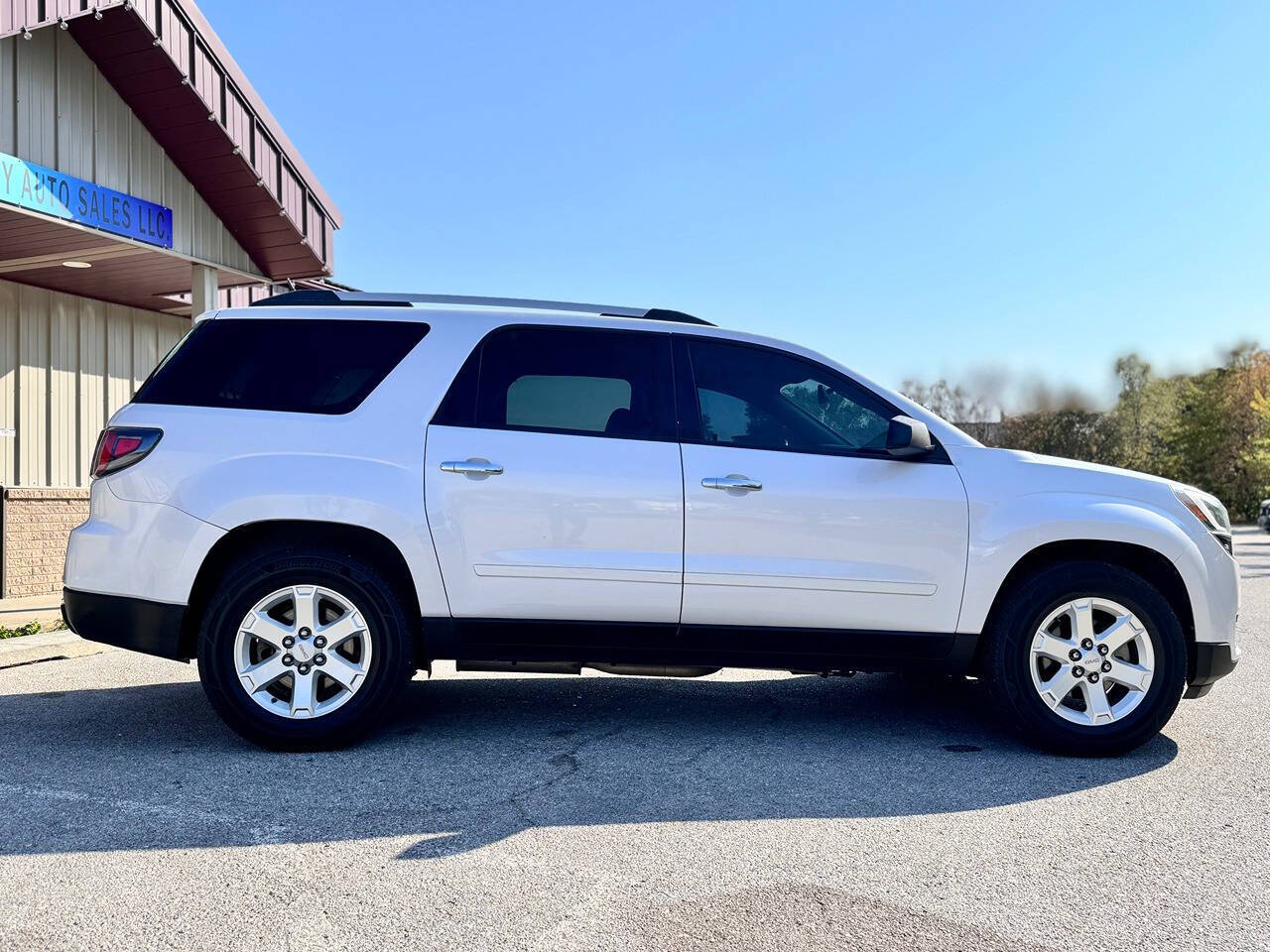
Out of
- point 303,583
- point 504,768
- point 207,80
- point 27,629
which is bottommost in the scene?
point 27,629

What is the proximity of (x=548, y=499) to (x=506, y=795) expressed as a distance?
4.26 feet

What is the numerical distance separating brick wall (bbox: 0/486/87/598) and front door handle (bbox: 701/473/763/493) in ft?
29.0

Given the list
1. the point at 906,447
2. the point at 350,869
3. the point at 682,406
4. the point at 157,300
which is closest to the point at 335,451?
the point at 682,406

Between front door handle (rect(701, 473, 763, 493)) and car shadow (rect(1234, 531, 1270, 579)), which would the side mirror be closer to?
front door handle (rect(701, 473, 763, 493))

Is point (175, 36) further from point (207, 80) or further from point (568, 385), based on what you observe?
point (568, 385)

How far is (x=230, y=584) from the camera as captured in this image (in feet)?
15.9

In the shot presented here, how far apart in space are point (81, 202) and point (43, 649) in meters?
4.57

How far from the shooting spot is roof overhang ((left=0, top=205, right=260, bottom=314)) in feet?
33.8

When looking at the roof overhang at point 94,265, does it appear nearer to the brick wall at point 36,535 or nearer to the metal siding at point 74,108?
the metal siding at point 74,108

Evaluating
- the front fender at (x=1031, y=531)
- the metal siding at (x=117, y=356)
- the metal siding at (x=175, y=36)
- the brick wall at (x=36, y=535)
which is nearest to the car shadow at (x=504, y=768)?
the front fender at (x=1031, y=531)

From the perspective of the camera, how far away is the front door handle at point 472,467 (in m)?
4.93

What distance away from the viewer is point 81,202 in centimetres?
1019

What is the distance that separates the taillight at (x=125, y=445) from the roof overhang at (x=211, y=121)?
19.3 ft

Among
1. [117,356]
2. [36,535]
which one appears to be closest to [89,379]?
[117,356]
